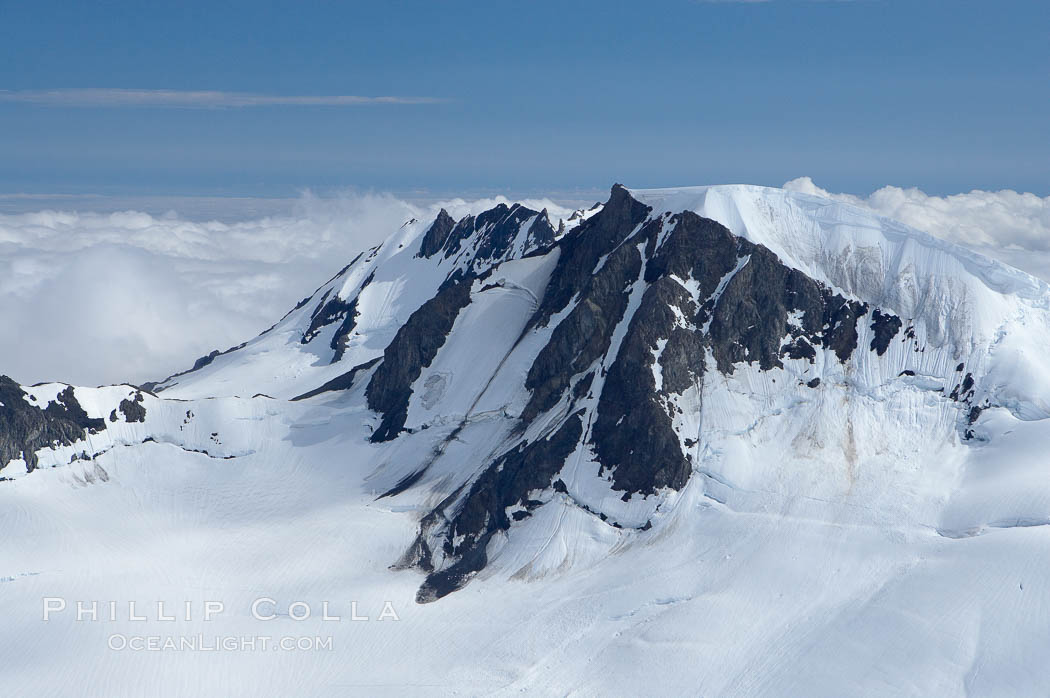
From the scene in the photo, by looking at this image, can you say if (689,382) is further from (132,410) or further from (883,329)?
(132,410)

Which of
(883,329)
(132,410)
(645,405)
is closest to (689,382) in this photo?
(645,405)

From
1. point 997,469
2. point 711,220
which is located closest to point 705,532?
point 997,469

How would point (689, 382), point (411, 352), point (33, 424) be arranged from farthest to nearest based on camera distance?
point (411, 352)
point (33, 424)
point (689, 382)

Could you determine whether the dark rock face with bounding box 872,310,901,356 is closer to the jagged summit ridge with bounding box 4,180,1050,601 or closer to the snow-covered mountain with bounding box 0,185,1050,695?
the jagged summit ridge with bounding box 4,180,1050,601

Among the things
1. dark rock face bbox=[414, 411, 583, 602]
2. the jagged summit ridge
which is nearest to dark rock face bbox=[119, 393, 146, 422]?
the jagged summit ridge

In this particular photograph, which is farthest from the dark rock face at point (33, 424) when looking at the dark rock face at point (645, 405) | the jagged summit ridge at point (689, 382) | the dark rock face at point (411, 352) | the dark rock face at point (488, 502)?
the dark rock face at point (645, 405)

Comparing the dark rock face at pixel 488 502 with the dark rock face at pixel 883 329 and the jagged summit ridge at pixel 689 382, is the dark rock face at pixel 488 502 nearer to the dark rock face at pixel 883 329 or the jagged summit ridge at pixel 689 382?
the jagged summit ridge at pixel 689 382

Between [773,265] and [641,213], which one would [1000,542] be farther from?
[641,213]
